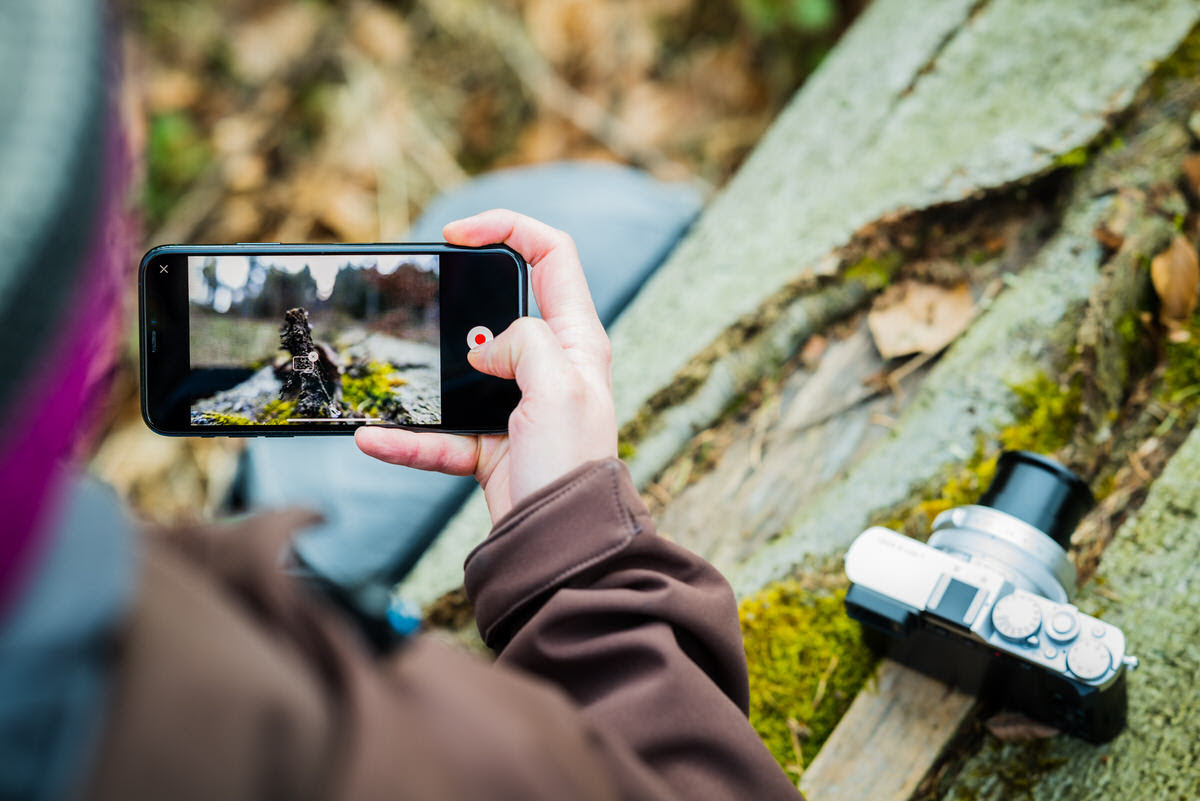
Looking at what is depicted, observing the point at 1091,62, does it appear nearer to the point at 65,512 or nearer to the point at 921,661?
the point at 921,661

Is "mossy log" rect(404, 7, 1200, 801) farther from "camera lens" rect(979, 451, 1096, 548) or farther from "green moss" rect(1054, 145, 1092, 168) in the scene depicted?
"camera lens" rect(979, 451, 1096, 548)

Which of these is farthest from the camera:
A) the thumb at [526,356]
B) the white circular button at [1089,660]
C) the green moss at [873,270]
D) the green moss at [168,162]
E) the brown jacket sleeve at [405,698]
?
the green moss at [168,162]

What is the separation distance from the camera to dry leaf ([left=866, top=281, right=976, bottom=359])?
156 cm

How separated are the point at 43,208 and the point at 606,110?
3081 millimetres

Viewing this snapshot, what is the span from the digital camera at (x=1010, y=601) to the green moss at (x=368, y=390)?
2.61 feet

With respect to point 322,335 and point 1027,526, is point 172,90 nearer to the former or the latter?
point 322,335

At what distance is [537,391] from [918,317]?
84 centimetres

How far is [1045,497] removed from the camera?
1208 mm

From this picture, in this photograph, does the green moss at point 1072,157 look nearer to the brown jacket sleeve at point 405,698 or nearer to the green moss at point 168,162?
the brown jacket sleeve at point 405,698

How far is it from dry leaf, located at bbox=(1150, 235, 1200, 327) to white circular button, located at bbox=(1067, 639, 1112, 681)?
0.71 m

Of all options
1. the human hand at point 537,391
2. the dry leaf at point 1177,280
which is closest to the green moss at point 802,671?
the human hand at point 537,391

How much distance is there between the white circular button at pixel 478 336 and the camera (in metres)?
1.36

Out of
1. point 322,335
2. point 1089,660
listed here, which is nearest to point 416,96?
point 322,335

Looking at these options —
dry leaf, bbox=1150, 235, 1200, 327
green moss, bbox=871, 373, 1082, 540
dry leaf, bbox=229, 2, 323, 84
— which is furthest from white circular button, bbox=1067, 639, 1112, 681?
dry leaf, bbox=229, 2, 323, 84
